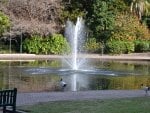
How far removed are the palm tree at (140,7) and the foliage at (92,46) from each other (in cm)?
741

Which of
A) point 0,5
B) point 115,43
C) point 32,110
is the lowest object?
point 32,110

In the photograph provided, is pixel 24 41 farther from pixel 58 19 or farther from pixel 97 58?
pixel 97 58

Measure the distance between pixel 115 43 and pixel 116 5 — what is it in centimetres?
593

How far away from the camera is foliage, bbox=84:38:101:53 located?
52406mm

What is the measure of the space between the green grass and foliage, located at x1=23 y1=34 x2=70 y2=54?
35475 mm

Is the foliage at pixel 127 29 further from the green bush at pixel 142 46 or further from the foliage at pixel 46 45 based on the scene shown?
the foliage at pixel 46 45

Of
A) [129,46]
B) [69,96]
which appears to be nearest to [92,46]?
[129,46]

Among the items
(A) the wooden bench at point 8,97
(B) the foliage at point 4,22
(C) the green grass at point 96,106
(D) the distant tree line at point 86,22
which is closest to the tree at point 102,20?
(D) the distant tree line at point 86,22

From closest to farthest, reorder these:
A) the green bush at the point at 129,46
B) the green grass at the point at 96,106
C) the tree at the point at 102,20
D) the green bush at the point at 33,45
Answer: the green grass at the point at 96,106 → the green bush at the point at 33,45 → the green bush at the point at 129,46 → the tree at the point at 102,20

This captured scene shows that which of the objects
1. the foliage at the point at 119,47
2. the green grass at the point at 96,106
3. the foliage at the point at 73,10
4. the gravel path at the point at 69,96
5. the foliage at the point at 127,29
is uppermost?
the foliage at the point at 73,10

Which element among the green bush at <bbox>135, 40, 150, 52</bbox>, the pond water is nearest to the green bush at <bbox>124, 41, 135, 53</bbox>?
the green bush at <bbox>135, 40, 150, 52</bbox>

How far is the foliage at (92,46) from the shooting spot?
52406 millimetres

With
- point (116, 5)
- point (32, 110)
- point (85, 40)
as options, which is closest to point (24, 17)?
point (85, 40)

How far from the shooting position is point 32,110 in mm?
12984
